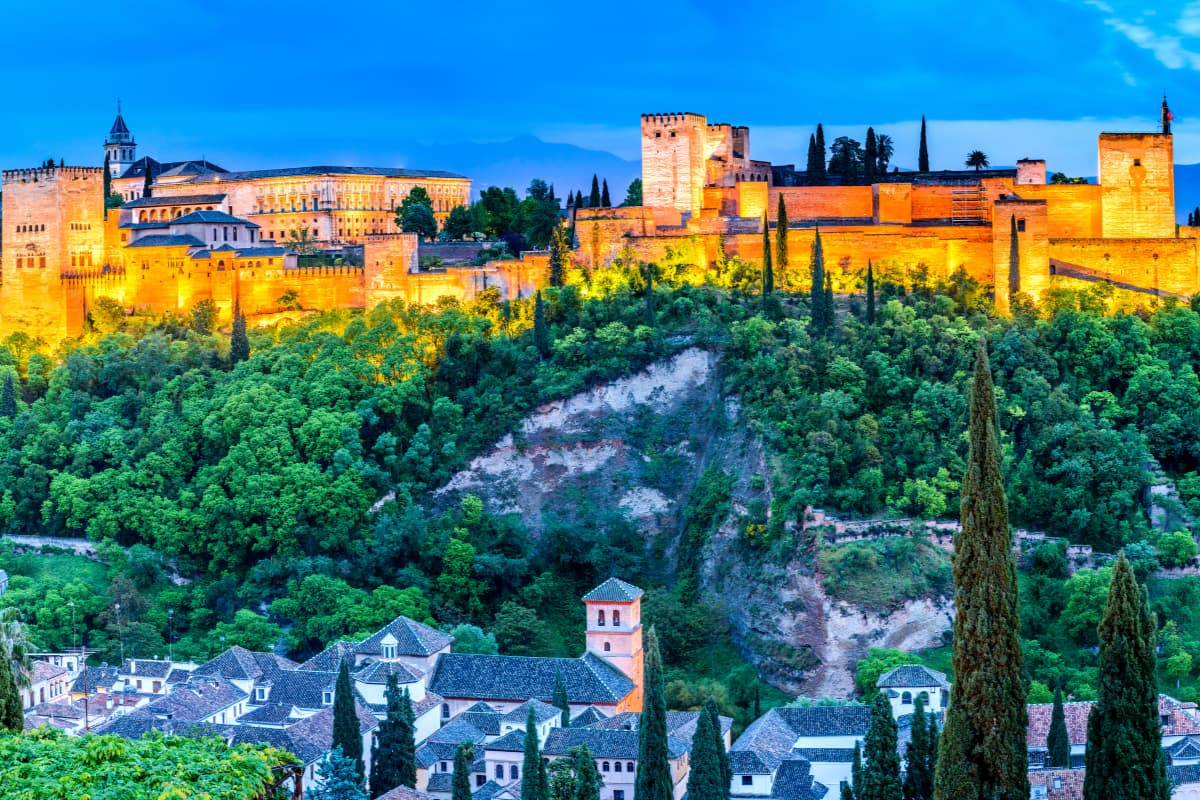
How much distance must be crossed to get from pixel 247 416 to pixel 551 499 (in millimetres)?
9052

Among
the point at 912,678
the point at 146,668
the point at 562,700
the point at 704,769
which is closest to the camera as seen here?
the point at 704,769

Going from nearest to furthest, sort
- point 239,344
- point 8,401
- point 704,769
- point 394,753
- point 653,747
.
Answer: point 653,747 < point 704,769 < point 394,753 < point 239,344 < point 8,401

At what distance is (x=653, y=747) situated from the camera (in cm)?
3619

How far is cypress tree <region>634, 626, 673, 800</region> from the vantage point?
36.1 meters

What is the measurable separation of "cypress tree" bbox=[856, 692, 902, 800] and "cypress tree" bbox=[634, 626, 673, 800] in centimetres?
328

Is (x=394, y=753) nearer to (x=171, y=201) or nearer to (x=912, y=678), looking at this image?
(x=912, y=678)

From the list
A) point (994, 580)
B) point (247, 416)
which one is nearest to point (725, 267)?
point (247, 416)

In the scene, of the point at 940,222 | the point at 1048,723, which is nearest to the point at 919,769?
the point at 1048,723

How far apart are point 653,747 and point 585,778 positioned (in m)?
2.47

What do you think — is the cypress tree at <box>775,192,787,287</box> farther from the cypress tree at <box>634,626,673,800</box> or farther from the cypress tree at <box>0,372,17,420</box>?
the cypress tree at <box>634,626,673,800</box>

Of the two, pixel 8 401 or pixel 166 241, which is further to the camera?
pixel 166 241

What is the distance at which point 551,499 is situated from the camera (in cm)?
5559

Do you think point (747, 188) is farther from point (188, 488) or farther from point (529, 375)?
point (188, 488)

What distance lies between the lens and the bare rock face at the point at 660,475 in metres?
49.5
